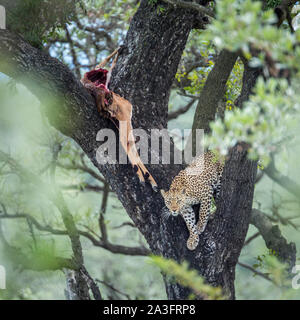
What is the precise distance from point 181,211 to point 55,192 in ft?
5.39

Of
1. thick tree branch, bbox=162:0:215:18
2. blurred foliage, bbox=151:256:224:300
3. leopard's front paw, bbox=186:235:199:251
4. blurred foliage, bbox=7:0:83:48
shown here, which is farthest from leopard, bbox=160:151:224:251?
blurred foliage, bbox=7:0:83:48

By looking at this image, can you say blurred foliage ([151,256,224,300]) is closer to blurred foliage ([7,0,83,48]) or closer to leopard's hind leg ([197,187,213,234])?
leopard's hind leg ([197,187,213,234])

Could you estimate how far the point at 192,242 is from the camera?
3.41 meters

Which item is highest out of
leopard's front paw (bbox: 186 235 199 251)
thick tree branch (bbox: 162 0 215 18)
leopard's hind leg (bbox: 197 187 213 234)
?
thick tree branch (bbox: 162 0 215 18)

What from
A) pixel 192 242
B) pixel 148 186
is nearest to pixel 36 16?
pixel 148 186

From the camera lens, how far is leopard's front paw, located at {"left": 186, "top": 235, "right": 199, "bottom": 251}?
134 inches

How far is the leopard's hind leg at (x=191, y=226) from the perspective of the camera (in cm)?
341

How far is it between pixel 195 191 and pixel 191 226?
0.97 ft

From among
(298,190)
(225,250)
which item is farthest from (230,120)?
(298,190)

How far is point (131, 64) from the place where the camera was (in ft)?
12.5

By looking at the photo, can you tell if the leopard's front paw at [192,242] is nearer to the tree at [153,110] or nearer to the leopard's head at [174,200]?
the tree at [153,110]

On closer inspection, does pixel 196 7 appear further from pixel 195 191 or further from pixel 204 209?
pixel 204 209

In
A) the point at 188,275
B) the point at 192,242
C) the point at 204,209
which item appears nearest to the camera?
the point at 188,275
